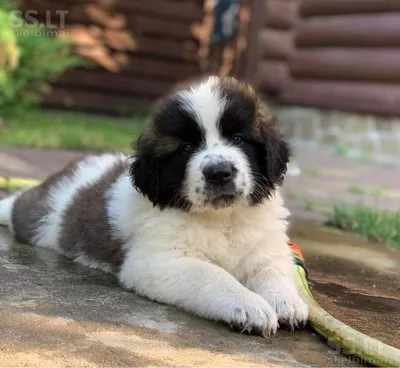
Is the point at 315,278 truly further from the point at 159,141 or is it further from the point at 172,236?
the point at 159,141

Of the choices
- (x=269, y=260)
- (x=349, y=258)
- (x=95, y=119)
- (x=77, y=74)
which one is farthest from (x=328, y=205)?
(x=77, y=74)

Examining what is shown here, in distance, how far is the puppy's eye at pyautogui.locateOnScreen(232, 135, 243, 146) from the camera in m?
2.88

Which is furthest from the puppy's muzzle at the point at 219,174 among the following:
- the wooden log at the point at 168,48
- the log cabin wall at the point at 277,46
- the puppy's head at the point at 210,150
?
the wooden log at the point at 168,48

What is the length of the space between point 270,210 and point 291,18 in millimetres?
8130

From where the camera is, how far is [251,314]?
246 centimetres

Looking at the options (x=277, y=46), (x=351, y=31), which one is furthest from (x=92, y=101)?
(x=351, y=31)

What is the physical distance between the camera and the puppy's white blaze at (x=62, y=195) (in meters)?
3.56

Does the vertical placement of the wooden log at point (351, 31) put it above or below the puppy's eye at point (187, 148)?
above

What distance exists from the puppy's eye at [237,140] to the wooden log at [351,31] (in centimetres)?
714

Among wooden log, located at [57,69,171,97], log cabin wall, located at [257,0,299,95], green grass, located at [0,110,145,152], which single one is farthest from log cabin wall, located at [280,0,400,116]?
wooden log, located at [57,69,171,97]

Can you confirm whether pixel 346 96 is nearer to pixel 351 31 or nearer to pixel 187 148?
pixel 351 31

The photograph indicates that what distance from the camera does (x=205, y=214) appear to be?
2990 millimetres

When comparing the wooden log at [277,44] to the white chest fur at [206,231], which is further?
the wooden log at [277,44]

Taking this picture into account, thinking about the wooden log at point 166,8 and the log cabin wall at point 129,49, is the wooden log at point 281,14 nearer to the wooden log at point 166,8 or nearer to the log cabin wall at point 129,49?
the log cabin wall at point 129,49
